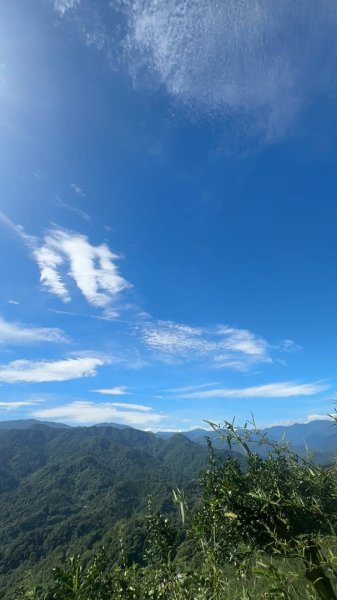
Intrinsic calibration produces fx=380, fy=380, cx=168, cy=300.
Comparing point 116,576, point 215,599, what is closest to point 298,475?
point 215,599

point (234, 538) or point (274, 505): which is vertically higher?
point (274, 505)

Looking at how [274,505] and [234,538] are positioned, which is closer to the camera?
[274,505]

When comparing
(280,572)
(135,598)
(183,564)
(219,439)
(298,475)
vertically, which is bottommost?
(135,598)

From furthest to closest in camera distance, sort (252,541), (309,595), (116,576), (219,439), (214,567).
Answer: (252,541) → (116,576) → (214,567) → (219,439) → (309,595)

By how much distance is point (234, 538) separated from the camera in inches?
183

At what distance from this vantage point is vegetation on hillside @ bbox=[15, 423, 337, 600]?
2283 mm

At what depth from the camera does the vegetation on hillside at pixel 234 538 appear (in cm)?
228

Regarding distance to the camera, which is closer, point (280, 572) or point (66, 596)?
point (280, 572)

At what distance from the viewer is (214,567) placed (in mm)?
2861

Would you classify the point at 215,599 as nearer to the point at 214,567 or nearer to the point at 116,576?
the point at 214,567

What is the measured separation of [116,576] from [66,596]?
1573 mm

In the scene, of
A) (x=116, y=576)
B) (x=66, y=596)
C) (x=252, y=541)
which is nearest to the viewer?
(x=66, y=596)

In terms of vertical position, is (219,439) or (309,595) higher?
(219,439)

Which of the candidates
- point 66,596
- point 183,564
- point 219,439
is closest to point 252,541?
point 183,564
